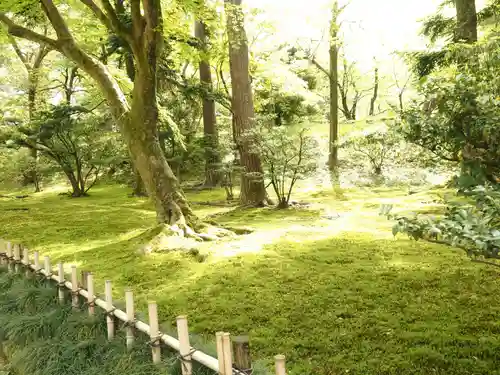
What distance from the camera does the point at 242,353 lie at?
2.09m

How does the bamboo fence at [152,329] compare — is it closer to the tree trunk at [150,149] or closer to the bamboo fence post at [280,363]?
the bamboo fence post at [280,363]

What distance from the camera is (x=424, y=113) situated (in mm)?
2709

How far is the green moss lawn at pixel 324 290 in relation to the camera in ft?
9.26

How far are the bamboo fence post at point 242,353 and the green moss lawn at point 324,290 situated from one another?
68 centimetres

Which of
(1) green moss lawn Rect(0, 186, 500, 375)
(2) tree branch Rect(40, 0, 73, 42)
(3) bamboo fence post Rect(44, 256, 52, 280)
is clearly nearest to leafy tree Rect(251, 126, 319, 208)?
(1) green moss lawn Rect(0, 186, 500, 375)

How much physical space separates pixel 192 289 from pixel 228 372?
215 cm

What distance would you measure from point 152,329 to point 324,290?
6.10ft

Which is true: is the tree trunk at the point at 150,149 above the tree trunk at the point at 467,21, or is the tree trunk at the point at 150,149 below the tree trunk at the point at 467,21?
below

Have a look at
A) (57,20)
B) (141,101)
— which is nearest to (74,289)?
(141,101)

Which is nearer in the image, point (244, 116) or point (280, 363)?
point (280, 363)

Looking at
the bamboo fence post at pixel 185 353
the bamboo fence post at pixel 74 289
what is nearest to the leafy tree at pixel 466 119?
the bamboo fence post at pixel 185 353

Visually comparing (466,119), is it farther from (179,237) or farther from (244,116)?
(244,116)

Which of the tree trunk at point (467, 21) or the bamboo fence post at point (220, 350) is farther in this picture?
the tree trunk at point (467, 21)

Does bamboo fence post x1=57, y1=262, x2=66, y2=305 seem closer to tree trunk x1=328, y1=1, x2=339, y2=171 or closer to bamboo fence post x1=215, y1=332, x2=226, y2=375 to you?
bamboo fence post x1=215, y1=332, x2=226, y2=375
